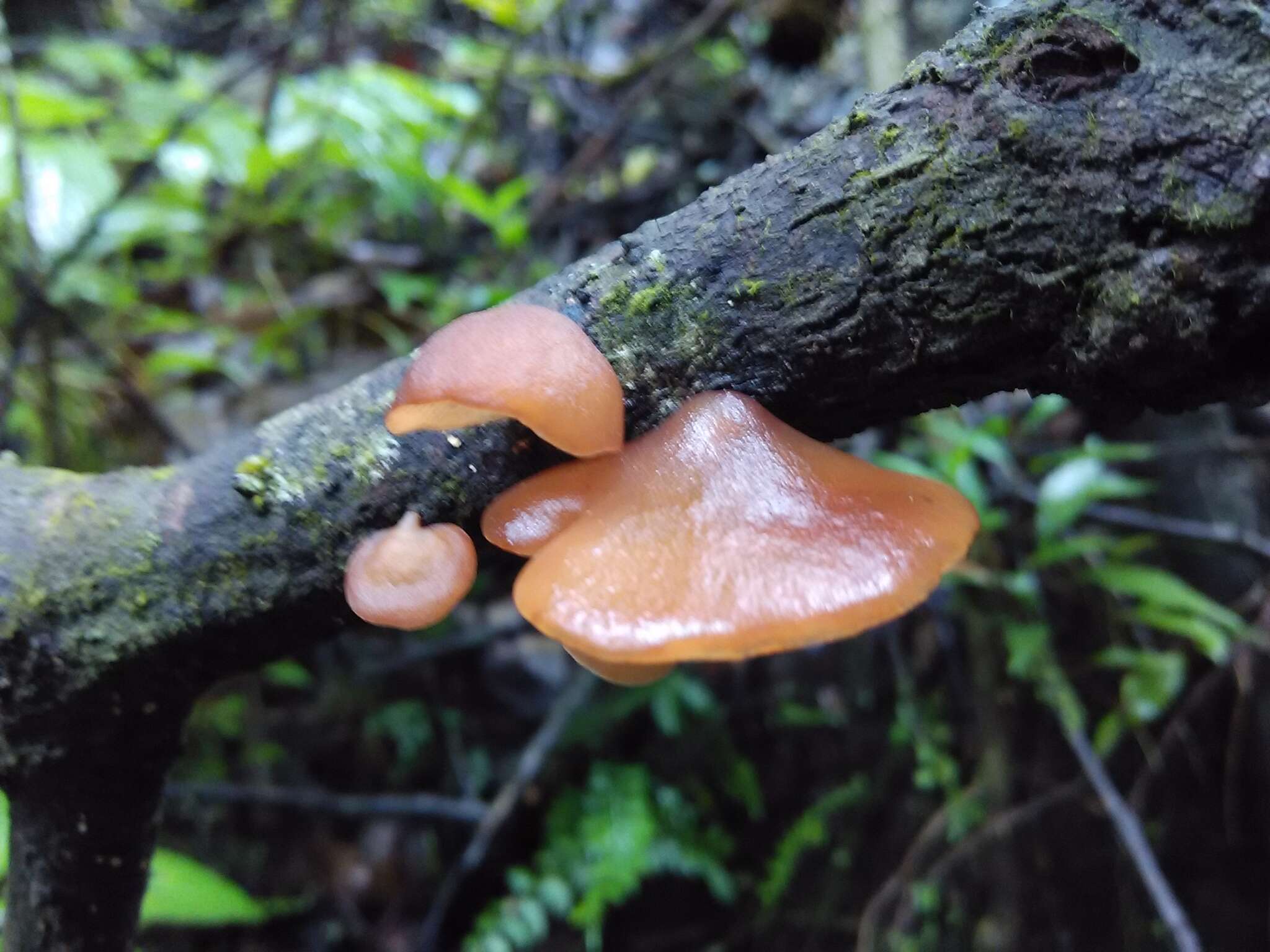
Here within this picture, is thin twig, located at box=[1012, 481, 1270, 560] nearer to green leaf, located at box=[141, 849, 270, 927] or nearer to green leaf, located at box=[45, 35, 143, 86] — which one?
green leaf, located at box=[141, 849, 270, 927]

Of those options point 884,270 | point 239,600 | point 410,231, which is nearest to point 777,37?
point 410,231

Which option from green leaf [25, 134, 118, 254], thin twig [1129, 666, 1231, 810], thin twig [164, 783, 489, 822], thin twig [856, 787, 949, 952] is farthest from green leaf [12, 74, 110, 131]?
thin twig [1129, 666, 1231, 810]

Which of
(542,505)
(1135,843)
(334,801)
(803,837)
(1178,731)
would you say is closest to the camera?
(542,505)

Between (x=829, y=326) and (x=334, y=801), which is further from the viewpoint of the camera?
(x=334, y=801)

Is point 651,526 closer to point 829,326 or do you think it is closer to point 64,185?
point 829,326

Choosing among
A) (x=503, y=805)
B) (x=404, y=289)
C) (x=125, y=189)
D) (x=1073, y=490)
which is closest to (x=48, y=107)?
(x=125, y=189)

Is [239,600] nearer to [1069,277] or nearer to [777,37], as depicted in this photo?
[1069,277]

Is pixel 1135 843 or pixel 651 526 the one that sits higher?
pixel 651 526
